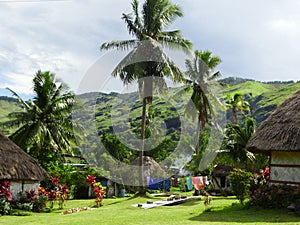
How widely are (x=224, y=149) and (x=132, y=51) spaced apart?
317 inches

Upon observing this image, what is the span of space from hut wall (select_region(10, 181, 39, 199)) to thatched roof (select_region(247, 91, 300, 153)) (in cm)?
980

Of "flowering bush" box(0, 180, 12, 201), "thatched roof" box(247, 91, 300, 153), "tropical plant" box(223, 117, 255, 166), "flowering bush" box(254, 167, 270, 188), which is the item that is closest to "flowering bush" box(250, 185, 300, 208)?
"flowering bush" box(254, 167, 270, 188)

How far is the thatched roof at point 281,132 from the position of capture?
12234 millimetres

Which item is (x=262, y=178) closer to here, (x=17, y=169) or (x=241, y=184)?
(x=241, y=184)

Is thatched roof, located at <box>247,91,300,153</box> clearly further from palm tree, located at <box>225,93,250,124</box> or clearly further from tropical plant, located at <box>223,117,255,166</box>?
palm tree, located at <box>225,93,250,124</box>

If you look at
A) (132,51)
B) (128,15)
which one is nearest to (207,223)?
(132,51)

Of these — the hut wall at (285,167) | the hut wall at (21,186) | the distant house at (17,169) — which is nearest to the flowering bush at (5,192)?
the distant house at (17,169)

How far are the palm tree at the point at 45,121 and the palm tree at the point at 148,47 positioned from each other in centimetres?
518

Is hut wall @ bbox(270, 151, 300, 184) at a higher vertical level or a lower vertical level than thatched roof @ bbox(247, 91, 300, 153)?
lower

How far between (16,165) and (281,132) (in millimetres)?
10771

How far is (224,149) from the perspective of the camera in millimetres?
23750

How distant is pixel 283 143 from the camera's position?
1232cm

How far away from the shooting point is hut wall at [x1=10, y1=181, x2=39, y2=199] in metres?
16.8

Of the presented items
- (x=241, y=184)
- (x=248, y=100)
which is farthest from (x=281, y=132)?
(x=248, y=100)
